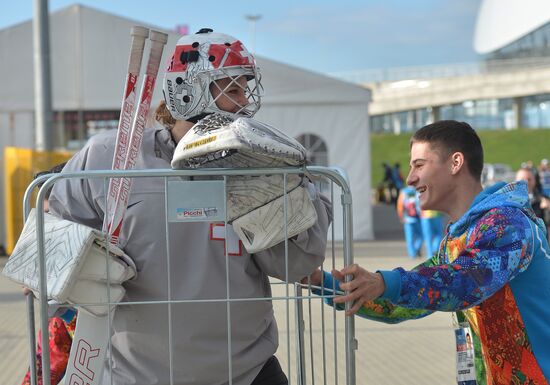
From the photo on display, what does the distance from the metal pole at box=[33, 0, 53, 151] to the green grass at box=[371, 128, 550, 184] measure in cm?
4017

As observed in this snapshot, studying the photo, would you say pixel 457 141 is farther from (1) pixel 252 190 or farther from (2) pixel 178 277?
(2) pixel 178 277

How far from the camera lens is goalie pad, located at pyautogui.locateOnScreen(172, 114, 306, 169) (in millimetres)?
2105

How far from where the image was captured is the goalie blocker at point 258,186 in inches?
86.0

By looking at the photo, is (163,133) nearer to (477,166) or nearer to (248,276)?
(248,276)

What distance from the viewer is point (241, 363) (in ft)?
8.16

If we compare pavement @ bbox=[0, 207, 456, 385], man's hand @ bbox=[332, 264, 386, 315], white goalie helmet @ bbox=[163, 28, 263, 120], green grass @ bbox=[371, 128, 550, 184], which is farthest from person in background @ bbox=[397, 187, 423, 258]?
green grass @ bbox=[371, 128, 550, 184]

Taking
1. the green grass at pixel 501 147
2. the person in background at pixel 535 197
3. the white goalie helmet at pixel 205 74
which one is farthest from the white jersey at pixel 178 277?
the green grass at pixel 501 147

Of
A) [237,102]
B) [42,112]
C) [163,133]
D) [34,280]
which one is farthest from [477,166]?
[42,112]

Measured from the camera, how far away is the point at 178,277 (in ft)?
7.87

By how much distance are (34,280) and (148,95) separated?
2.02 ft

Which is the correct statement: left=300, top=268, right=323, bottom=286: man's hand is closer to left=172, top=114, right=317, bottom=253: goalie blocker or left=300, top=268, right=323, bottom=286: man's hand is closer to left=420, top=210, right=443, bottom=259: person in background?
left=172, top=114, right=317, bottom=253: goalie blocker

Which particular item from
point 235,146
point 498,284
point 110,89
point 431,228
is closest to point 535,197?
point 431,228

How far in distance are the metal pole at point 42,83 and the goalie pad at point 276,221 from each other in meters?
12.3

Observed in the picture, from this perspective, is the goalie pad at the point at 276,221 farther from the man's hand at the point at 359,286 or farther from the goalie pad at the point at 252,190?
the man's hand at the point at 359,286
